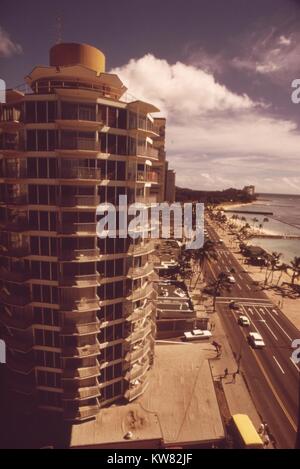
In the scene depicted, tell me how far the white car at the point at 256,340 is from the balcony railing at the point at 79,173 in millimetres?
40312

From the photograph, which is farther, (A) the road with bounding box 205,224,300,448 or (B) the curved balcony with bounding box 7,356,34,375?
(A) the road with bounding box 205,224,300,448

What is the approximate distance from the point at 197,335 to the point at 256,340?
981cm

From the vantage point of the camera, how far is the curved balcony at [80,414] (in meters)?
30.6

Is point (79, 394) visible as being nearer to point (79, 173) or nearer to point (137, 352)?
point (137, 352)

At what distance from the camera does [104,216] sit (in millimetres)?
28188

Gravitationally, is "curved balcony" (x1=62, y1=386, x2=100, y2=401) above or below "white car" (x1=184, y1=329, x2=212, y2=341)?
above

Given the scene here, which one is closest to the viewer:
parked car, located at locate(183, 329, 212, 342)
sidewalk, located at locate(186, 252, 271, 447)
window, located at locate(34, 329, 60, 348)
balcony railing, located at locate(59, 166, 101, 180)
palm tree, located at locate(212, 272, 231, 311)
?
balcony railing, located at locate(59, 166, 101, 180)

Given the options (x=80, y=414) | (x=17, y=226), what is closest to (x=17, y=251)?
(x=17, y=226)

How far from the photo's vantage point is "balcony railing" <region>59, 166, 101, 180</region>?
26.0 metres

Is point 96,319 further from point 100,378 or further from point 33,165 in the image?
point 33,165

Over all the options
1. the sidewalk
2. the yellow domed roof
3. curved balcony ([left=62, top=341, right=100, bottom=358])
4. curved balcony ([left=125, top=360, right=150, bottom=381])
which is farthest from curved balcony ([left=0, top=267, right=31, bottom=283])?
the sidewalk

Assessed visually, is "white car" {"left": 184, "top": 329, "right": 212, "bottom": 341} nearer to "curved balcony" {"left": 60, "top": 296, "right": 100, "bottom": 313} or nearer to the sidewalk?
the sidewalk

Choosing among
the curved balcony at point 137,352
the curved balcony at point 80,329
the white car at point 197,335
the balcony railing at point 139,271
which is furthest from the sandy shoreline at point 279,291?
the curved balcony at point 80,329

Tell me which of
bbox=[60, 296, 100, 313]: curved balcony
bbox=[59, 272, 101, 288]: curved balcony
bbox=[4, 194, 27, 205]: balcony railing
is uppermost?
bbox=[4, 194, 27, 205]: balcony railing
